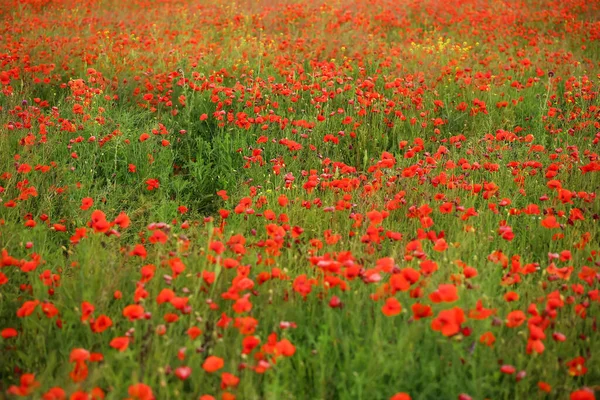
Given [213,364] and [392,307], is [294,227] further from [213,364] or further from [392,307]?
[213,364]

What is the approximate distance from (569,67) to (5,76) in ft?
19.8

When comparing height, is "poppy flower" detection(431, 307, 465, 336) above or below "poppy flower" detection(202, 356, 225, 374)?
above

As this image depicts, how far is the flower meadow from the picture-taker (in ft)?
6.89

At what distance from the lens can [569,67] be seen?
261 inches

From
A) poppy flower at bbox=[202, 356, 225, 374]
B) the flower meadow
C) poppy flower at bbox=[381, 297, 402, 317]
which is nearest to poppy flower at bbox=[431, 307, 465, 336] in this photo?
the flower meadow

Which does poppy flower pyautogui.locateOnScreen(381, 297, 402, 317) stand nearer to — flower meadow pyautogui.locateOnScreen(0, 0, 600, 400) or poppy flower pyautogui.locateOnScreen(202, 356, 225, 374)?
flower meadow pyautogui.locateOnScreen(0, 0, 600, 400)

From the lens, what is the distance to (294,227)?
2.71m

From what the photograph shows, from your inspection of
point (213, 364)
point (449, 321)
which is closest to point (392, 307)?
point (449, 321)

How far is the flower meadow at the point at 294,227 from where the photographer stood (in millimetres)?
2102

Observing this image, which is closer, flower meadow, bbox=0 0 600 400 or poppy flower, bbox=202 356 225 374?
poppy flower, bbox=202 356 225 374

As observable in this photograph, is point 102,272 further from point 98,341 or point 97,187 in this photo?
point 97,187

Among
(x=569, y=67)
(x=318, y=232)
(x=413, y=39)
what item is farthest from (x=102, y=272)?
(x=413, y=39)

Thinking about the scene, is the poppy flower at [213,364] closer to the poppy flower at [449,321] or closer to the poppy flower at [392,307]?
the poppy flower at [392,307]

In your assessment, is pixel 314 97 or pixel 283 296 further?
pixel 314 97
